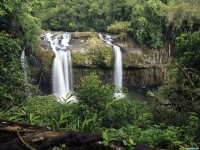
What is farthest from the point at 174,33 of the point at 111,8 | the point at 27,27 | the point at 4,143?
the point at 4,143

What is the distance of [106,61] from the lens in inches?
785

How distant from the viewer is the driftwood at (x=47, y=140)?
306cm

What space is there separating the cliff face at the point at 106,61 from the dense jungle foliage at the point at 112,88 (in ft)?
3.09

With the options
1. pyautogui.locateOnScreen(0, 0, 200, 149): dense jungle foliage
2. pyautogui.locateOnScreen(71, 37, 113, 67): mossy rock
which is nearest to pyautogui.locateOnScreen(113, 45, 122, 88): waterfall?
pyautogui.locateOnScreen(71, 37, 113, 67): mossy rock

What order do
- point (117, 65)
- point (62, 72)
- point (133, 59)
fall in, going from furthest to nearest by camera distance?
point (133, 59) < point (117, 65) < point (62, 72)

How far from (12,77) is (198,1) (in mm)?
18343

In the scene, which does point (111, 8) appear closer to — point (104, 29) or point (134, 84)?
point (104, 29)

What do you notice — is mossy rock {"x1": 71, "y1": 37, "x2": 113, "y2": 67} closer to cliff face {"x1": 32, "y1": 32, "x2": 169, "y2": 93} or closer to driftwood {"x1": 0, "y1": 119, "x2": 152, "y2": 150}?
cliff face {"x1": 32, "y1": 32, "x2": 169, "y2": 93}

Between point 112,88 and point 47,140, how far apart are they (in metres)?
4.17

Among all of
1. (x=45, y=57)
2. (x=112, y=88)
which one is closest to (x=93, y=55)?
(x=45, y=57)

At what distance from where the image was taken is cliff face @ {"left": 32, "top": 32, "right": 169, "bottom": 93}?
63.6ft

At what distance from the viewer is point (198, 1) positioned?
21453 millimetres

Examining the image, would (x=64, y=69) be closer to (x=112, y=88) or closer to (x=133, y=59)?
(x=133, y=59)

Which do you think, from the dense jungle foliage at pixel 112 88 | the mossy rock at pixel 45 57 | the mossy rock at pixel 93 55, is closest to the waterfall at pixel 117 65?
the mossy rock at pixel 93 55
